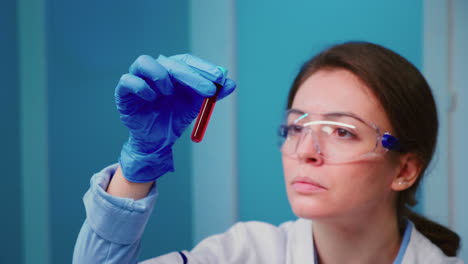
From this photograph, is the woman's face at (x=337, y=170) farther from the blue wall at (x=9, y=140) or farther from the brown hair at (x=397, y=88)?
the blue wall at (x=9, y=140)

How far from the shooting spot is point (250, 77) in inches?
101

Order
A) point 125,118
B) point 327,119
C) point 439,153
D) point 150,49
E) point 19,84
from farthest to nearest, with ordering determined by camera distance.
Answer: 1. point 439,153
2. point 150,49
3. point 19,84
4. point 327,119
5. point 125,118

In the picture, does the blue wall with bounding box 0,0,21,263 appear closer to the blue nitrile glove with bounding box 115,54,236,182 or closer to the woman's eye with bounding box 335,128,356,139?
the blue nitrile glove with bounding box 115,54,236,182

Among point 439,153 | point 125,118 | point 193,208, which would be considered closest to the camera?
point 125,118

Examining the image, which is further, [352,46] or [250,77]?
[250,77]

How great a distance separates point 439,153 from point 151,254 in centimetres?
152

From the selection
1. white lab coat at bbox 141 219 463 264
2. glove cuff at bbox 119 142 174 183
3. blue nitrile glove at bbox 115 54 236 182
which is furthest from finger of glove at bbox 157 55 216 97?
white lab coat at bbox 141 219 463 264

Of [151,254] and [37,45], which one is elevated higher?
[37,45]

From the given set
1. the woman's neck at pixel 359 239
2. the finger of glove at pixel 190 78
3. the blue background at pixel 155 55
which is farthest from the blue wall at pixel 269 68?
the finger of glove at pixel 190 78

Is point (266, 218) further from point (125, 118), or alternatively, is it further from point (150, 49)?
point (125, 118)

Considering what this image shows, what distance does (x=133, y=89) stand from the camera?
3.60 ft

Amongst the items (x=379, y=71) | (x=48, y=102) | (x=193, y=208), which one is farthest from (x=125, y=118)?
(x=193, y=208)

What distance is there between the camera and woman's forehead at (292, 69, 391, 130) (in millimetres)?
1304

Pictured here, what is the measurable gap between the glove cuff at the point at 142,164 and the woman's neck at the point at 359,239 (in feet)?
1.85
